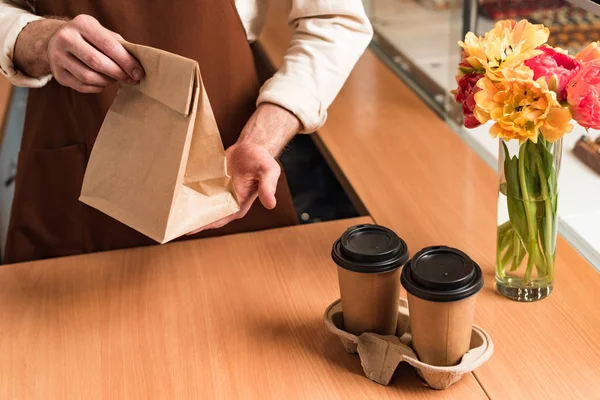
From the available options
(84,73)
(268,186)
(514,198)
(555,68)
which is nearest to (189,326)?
(268,186)

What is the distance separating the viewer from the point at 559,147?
109 centimetres

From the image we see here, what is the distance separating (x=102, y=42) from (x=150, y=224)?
249 millimetres

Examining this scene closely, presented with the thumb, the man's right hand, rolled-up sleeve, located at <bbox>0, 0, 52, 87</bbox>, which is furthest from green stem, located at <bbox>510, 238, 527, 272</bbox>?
rolled-up sleeve, located at <bbox>0, 0, 52, 87</bbox>

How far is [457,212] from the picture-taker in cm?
142

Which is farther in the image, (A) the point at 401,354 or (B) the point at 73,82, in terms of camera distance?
(B) the point at 73,82

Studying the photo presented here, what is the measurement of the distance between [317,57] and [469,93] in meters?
0.37

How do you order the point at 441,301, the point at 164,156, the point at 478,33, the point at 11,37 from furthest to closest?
1. the point at 478,33
2. the point at 11,37
3. the point at 164,156
4. the point at 441,301

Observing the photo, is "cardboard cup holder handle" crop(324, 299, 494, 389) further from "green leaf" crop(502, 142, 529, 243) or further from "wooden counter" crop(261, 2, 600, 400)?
"green leaf" crop(502, 142, 529, 243)

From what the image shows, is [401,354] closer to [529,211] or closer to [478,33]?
[529,211]

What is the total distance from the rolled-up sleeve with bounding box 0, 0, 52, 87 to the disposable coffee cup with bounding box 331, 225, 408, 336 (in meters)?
0.61

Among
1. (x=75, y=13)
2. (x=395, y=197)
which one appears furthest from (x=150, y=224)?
(x=395, y=197)

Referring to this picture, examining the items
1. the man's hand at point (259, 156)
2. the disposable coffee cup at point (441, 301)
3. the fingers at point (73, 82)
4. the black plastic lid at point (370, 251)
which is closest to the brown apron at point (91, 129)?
the man's hand at point (259, 156)

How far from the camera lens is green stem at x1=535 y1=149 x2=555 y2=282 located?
109 centimetres

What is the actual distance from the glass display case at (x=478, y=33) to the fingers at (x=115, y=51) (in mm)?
641
